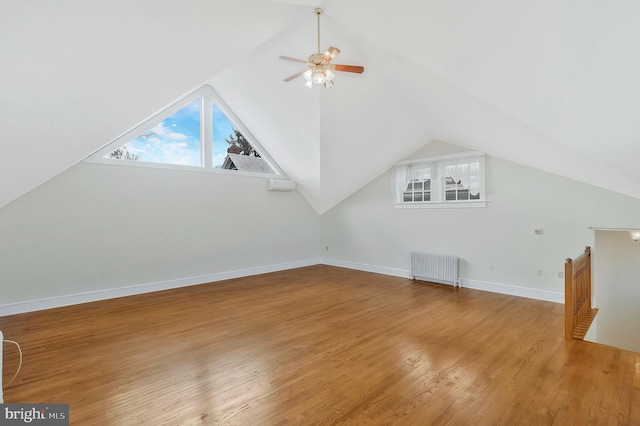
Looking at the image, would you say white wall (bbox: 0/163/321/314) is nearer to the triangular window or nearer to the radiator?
the triangular window

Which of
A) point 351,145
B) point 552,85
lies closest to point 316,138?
point 351,145

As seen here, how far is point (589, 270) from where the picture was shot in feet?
13.3

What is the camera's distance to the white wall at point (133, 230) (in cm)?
417

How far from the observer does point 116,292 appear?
4863 mm

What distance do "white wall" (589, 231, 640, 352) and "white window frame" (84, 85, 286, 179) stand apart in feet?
21.9

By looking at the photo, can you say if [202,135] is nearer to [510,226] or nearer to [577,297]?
[510,226]

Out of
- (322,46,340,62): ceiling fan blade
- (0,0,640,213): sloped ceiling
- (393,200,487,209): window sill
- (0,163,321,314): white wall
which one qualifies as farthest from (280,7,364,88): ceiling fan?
(0,163,321,314): white wall

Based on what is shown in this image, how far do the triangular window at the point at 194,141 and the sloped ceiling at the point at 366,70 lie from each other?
3.42 ft

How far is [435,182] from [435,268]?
5.50 feet

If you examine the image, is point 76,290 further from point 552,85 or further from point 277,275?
point 552,85

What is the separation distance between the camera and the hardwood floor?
2041 millimetres

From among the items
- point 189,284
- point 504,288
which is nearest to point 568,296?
point 504,288

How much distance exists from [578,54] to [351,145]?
3577mm

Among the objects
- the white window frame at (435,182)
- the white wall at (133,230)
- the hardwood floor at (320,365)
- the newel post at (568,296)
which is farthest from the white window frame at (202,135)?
the newel post at (568,296)
